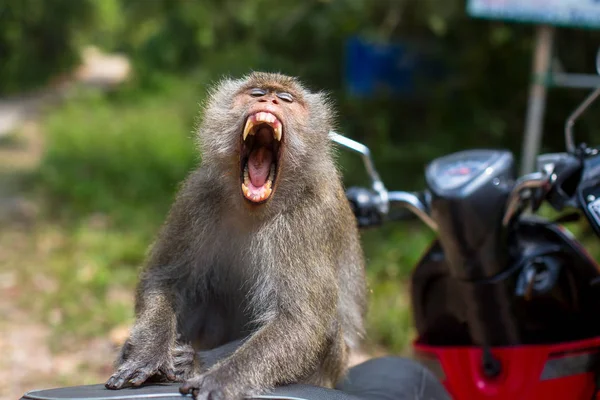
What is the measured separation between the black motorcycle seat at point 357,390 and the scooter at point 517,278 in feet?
0.75

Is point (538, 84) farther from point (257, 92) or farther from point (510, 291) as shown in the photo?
point (257, 92)

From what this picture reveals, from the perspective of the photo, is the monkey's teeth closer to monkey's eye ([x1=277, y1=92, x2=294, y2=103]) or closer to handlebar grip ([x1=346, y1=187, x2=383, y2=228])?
monkey's eye ([x1=277, y1=92, x2=294, y2=103])

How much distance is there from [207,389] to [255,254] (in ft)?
1.76

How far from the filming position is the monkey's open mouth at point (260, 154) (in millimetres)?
2254

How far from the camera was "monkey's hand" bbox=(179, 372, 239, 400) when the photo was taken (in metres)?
1.92

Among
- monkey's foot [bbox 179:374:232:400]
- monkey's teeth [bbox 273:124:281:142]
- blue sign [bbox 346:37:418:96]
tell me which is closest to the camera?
monkey's foot [bbox 179:374:232:400]

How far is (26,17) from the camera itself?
1396 cm

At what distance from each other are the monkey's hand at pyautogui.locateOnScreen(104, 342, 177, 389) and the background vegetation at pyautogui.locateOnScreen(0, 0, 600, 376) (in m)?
2.51

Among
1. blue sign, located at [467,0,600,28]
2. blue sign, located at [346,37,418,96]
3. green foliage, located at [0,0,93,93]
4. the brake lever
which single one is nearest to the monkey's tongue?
the brake lever

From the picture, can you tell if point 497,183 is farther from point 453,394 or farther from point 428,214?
point 453,394

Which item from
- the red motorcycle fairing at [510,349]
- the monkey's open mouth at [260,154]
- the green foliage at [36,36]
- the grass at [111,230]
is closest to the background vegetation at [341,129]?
the grass at [111,230]

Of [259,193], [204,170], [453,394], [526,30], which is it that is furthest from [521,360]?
[526,30]

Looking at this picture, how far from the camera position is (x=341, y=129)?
7.48 meters

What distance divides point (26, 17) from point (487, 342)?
13.5m
